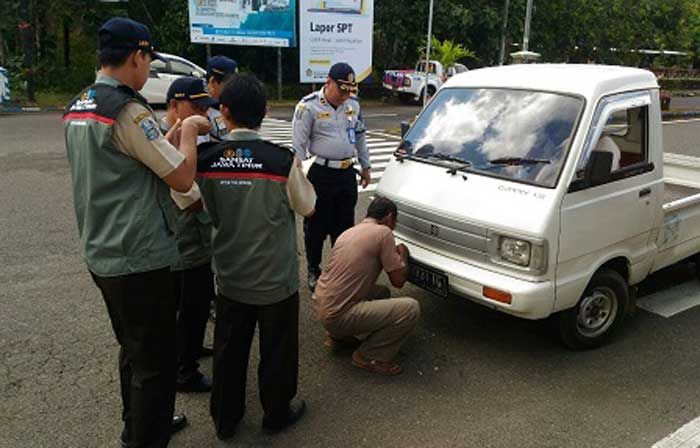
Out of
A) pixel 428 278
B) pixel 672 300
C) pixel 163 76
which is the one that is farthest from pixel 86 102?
pixel 163 76

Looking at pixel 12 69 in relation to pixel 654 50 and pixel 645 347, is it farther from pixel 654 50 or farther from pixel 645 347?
pixel 654 50

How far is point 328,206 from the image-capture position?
16.0 ft

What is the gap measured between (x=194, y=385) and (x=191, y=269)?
0.72 metres

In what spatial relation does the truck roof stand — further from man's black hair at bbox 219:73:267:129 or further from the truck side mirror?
man's black hair at bbox 219:73:267:129

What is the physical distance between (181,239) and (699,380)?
3.39m

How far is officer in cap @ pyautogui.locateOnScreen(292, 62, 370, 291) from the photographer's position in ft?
15.5

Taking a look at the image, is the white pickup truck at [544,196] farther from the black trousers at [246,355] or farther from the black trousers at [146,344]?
the black trousers at [146,344]


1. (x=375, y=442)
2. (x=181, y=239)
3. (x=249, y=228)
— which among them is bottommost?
(x=375, y=442)

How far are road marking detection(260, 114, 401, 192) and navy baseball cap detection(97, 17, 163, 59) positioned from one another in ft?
24.8

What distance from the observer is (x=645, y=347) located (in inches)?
168

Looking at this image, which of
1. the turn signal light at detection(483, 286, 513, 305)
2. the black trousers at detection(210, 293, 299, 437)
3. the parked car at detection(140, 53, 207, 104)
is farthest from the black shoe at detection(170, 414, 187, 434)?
the parked car at detection(140, 53, 207, 104)

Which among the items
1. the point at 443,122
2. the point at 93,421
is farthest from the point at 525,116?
the point at 93,421

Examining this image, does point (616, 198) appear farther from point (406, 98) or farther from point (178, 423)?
point (406, 98)

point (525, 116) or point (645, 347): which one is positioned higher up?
point (525, 116)
